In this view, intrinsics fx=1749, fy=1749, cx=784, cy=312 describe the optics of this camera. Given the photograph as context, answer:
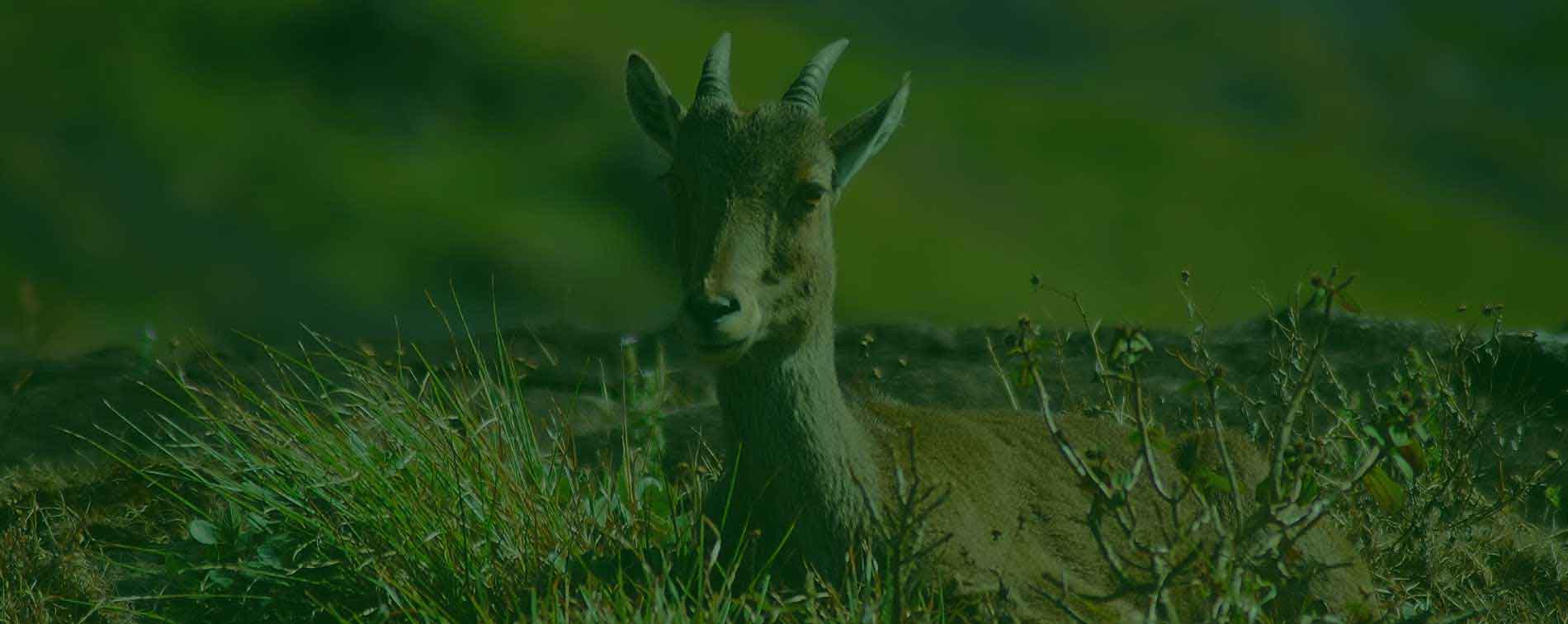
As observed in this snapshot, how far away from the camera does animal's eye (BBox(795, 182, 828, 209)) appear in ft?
19.8

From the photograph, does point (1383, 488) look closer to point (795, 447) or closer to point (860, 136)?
point (795, 447)

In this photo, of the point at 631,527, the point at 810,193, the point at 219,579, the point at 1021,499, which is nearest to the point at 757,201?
the point at 810,193

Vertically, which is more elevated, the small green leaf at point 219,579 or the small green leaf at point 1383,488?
the small green leaf at point 1383,488

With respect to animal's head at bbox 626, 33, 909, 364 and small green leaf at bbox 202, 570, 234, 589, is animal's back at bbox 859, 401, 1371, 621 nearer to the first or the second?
animal's head at bbox 626, 33, 909, 364

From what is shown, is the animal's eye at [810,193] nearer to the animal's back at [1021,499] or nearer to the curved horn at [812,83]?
the curved horn at [812,83]

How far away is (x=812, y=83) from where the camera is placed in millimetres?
6469

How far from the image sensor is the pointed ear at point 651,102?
21.4 feet

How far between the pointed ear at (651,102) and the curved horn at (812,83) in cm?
43

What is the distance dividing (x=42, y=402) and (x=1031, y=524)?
26.8 ft

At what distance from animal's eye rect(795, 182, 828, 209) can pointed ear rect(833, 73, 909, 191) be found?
0.22m

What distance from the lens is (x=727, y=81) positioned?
21.4ft

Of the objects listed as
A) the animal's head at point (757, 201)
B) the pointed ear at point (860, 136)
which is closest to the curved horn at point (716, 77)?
the animal's head at point (757, 201)

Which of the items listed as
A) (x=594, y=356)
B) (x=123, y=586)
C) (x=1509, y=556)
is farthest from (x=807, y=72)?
(x=594, y=356)

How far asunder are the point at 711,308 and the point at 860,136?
1.21 metres
